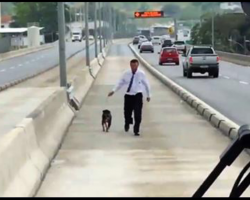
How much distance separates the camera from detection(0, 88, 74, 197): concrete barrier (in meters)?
7.74

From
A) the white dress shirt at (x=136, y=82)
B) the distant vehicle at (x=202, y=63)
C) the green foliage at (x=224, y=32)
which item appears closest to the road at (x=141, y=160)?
the white dress shirt at (x=136, y=82)

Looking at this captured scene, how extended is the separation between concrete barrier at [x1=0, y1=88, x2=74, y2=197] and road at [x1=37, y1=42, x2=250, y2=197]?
0.23 m

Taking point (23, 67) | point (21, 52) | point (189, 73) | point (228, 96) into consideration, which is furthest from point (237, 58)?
point (228, 96)

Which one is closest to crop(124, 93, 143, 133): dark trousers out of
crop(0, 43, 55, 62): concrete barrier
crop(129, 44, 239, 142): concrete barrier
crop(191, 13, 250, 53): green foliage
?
crop(129, 44, 239, 142): concrete barrier

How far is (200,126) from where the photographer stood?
18031 mm

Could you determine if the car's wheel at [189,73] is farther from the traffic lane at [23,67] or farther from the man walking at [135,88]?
the man walking at [135,88]

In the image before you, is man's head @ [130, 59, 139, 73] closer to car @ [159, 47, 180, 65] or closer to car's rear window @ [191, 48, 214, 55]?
car's rear window @ [191, 48, 214, 55]

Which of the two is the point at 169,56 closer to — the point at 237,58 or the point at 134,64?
the point at 237,58

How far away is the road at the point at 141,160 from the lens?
970 centimetres

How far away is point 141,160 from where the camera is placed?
12430 millimetres

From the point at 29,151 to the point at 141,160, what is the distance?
2.93 metres

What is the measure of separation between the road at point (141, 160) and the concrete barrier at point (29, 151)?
0.23m

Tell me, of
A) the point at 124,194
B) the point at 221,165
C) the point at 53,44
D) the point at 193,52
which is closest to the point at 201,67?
the point at 193,52

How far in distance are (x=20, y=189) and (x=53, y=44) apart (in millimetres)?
115703
